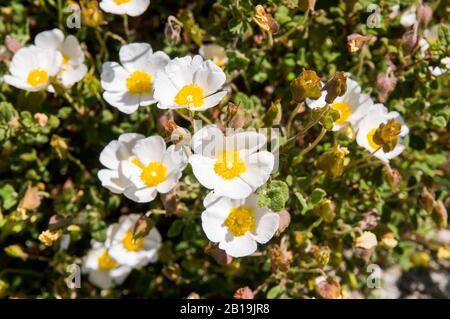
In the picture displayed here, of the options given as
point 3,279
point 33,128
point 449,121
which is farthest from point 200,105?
point 3,279

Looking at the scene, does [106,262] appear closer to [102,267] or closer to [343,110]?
[102,267]

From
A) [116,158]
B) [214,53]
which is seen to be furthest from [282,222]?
[214,53]

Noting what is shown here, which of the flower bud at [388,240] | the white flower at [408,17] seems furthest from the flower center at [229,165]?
the white flower at [408,17]

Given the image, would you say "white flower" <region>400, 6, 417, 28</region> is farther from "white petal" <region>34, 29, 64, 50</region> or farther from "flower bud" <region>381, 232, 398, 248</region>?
"white petal" <region>34, 29, 64, 50</region>

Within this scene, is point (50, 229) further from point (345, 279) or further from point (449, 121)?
point (449, 121)

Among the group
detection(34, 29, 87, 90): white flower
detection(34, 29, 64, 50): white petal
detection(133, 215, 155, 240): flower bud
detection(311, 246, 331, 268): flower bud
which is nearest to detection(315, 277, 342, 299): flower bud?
detection(311, 246, 331, 268): flower bud

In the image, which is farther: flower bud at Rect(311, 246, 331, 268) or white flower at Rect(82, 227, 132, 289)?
white flower at Rect(82, 227, 132, 289)

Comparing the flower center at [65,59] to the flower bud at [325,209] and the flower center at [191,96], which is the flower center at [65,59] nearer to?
the flower center at [191,96]
